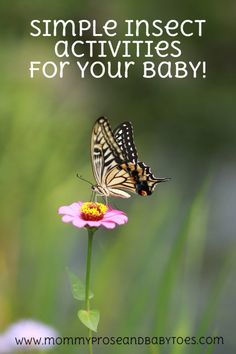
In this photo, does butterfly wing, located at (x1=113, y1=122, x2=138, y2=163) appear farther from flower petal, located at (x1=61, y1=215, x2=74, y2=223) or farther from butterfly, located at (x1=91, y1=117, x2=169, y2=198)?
flower petal, located at (x1=61, y1=215, x2=74, y2=223)

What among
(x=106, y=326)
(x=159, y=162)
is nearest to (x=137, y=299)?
(x=106, y=326)

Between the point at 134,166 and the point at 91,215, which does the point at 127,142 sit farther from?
the point at 91,215

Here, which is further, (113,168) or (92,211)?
(113,168)

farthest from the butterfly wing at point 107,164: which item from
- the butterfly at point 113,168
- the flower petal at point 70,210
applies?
the flower petal at point 70,210

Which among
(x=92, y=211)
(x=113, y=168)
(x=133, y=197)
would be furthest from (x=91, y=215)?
(x=133, y=197)

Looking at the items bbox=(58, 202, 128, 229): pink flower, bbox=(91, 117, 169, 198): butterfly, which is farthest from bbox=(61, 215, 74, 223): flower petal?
bbox=(91, 117, 169, 198): butterfly

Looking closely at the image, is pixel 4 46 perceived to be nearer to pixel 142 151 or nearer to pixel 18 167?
pixel 142 151
